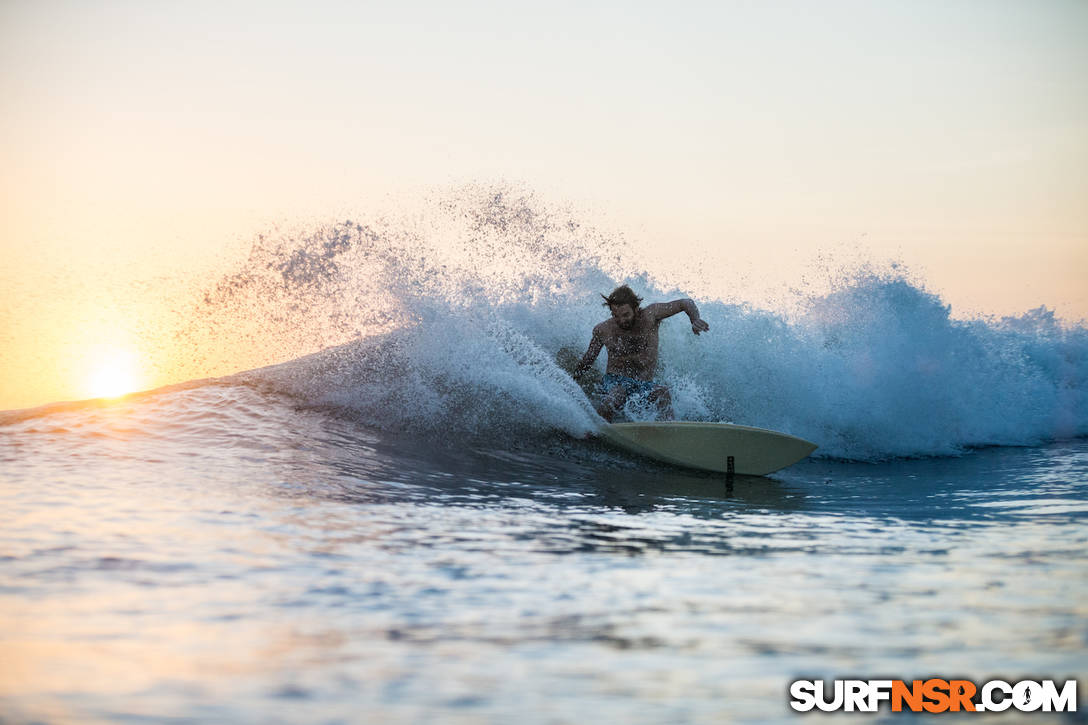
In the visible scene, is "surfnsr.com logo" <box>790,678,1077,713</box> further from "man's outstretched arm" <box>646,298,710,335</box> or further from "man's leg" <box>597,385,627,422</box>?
"man's leg" <box>597,385,627,422</box>

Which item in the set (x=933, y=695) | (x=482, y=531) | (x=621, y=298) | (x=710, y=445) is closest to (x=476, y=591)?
(x=482, y=531)

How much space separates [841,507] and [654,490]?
1.30 m

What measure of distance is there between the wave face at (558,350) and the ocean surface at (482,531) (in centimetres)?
4

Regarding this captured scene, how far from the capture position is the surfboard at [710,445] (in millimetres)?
7703

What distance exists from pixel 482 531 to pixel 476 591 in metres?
1.25

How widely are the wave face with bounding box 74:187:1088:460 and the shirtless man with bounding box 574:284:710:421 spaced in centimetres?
23

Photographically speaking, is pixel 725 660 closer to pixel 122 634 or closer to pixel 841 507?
pixel 122 634

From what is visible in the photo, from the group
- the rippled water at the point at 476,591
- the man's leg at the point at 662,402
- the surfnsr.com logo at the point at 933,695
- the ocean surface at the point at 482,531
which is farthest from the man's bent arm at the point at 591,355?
the surfnsr.com logo at the point at 933,695

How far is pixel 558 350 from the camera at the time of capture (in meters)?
10.8

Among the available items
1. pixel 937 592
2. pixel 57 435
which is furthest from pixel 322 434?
pixel 937 592

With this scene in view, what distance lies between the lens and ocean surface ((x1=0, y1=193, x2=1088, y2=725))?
261cm

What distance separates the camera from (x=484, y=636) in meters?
2.94

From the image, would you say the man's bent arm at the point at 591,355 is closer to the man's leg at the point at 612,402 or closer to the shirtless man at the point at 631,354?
the shirtless man at the point at 631,354

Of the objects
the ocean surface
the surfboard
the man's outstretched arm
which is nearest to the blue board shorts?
the ocean surface
